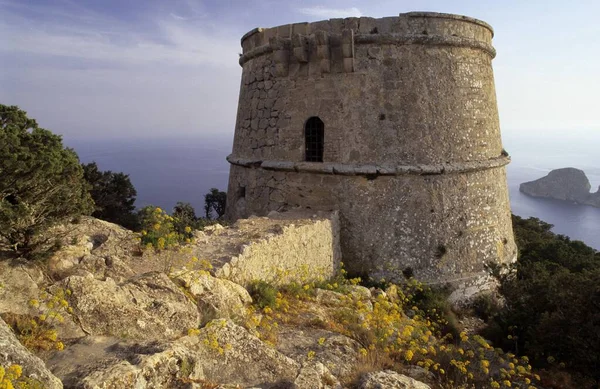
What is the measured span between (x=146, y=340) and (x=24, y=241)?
61.0 inches

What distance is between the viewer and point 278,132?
864 cm

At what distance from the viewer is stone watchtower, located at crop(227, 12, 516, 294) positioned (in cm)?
795

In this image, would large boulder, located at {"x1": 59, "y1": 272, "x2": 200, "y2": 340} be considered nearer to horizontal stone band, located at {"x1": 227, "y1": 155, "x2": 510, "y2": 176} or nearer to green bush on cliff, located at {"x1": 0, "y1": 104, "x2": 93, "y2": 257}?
green bush on cliff, located at {"x1": 0, "y1": 104, "x2": 93, "y2": 257}

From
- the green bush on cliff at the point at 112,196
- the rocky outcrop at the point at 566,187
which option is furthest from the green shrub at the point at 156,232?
the rocky outcrop at the point at 566,187

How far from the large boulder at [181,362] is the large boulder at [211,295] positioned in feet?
1.03

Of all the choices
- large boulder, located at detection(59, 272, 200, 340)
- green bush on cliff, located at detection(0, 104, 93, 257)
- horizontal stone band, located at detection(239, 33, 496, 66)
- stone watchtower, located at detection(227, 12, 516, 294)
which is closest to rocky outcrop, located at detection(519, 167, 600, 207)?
stone watchtower, located at detection(227, 12, 516, 294)

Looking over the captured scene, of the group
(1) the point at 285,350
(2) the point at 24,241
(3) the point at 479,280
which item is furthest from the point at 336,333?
(3) the point at 479,280

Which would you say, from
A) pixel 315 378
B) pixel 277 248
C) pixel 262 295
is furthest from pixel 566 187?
pixel 315 378

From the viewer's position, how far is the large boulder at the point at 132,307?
316cm

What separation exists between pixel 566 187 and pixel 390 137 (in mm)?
62375

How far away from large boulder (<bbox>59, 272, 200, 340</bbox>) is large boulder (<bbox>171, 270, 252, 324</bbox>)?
0.54 feet

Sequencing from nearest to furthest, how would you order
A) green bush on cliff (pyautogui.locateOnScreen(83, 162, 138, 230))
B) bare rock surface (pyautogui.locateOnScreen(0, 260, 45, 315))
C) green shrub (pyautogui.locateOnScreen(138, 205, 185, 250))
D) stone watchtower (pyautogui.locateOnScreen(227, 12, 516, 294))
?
bare rock surface (pyautogui.locateOnScreen(0, 260, 45, 315)), green shrub (pyautogui.locateOnScreen(138, 205, 185, 250)), stone watchtower (pyautogui.locateOnScreen(227, 12, 516, 294)), green bush on cliff (pyautogui.locateOnScreen(83, 162, 138, 230))

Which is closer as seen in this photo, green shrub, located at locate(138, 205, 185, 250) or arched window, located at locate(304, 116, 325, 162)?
green shrub, located at locate(138, 205, 185, 250)

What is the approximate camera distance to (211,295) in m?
4.14
